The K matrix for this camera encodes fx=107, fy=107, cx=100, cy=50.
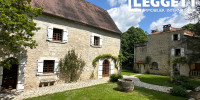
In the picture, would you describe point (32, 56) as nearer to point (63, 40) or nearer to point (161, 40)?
point (63, 40)

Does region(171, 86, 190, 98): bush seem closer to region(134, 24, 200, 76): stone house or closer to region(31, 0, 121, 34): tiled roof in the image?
region(31, 0, 121, 34): tiled roof

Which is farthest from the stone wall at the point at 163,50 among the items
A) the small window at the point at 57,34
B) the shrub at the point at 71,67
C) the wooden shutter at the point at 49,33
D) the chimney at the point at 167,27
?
the wooden shutter at the point at 49,33

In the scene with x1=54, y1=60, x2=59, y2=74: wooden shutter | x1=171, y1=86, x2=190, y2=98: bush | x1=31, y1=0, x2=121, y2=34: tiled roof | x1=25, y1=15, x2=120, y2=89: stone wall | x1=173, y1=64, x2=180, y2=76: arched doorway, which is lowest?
x1=171, y1=86, x2=190, y2=98: bush

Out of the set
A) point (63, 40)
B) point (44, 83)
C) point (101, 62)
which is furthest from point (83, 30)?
point (44, 83)

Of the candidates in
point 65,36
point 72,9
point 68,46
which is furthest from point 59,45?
point 72,9

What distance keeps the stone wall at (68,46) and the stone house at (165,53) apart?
27.3ft

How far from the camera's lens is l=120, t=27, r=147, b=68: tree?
82.2 ft

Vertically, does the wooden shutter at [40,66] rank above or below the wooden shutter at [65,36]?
below

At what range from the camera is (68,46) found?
339 inches

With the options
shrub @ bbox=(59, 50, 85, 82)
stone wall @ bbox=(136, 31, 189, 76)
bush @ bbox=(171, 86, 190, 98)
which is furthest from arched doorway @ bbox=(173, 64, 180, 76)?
shrub @ bbox=(59, 50, 85, 82)

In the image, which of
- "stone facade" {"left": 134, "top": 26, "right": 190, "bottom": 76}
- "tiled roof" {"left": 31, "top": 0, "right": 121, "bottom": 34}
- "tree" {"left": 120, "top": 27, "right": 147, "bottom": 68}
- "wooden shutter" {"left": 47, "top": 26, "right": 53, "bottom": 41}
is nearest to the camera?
"wooden shutter" {"left": 47, "top": 26, "right": 53, "bottom": 41}

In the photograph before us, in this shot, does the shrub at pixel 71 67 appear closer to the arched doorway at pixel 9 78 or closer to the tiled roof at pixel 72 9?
the arched doorway at pixel 9 78

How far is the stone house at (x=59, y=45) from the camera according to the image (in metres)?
6.68

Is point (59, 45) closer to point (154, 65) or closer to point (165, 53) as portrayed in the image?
point (165, 53)
